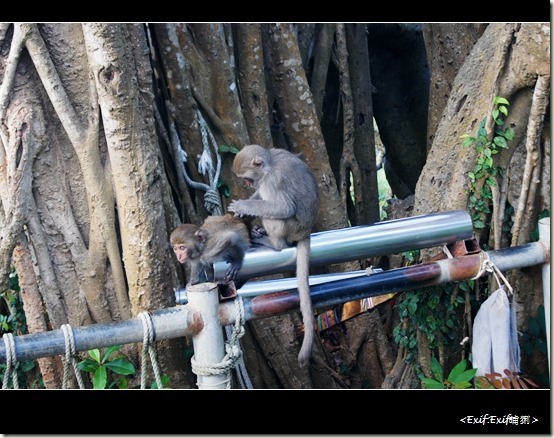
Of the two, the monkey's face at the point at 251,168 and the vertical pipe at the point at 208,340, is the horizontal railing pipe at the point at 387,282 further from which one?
the monkey's face at the point at 251,168

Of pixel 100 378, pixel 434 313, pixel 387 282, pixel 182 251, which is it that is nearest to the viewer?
pixel 387 282

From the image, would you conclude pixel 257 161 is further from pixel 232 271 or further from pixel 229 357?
pixel 229 357

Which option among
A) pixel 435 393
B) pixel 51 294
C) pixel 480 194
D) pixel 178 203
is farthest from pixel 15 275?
pixel 480 194

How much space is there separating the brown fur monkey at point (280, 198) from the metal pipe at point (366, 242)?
6 centimetres

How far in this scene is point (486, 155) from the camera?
10.5 ft

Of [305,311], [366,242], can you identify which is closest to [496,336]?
[366,242]

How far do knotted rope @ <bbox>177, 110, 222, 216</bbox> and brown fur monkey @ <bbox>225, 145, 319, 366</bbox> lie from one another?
0.30 meters

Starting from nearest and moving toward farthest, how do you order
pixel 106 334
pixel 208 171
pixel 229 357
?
1. pixel 106 334
2. pixel 229 357
3. pixel 208 171

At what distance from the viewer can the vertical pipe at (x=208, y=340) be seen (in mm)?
2342

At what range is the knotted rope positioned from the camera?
3.28m

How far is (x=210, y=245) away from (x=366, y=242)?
0.58m

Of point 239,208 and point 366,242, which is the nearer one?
point 366,242

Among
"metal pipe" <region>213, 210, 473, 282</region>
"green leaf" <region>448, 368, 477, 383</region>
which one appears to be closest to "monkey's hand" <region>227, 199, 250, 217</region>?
"metal pipe" <region>213, 210, 473, 282</region>

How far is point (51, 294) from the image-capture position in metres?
3.08
